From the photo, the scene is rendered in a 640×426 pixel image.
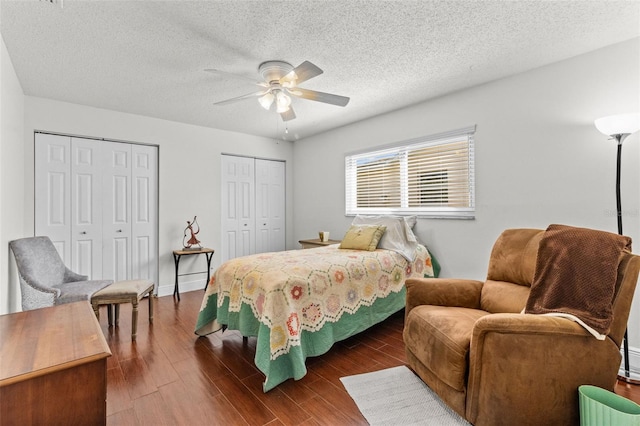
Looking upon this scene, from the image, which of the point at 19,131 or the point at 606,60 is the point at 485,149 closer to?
the point at 606,60

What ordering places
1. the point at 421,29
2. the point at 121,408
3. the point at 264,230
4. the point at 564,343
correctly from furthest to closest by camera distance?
the point at 264,230
the point at 421,29
the point at 121,408
the point at 564,343

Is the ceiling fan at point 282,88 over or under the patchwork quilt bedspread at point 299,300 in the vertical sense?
over

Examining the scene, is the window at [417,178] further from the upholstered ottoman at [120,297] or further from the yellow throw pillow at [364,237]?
the upholstered ottoman at [120,297]

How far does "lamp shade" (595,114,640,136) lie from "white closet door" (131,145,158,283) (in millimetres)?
4878

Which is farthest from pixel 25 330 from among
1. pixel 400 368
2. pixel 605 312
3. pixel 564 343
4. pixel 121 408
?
pixel 605 312

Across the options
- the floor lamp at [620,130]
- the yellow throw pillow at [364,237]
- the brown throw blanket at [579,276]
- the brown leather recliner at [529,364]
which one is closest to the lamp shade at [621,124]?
the floor lamp at [620,130]

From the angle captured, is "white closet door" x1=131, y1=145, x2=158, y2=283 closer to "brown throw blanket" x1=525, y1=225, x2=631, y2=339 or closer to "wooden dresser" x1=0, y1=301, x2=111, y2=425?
"wooden dresser" x1=0, y1=301, x2=111, y2=425

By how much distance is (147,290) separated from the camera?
3000 millimetres

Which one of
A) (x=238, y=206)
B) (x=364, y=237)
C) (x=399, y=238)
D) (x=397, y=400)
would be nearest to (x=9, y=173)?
(x=238, y=206)

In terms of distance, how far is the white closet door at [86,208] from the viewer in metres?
3.62

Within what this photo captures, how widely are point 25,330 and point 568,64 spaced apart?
4116mm

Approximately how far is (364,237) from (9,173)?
3.34m

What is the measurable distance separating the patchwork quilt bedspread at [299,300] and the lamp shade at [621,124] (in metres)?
1.91

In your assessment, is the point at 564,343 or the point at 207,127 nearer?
the point at 564,343
